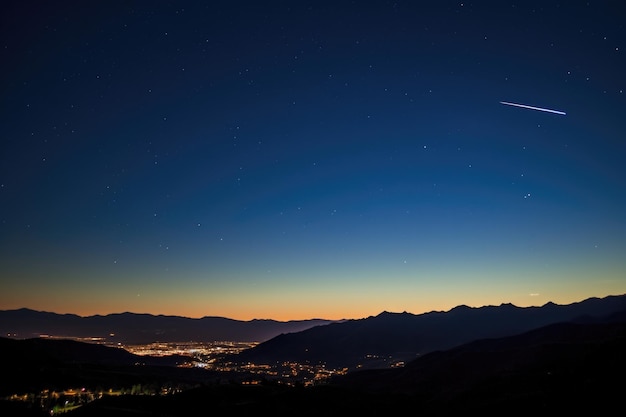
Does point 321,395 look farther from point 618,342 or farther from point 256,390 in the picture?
point 618,342

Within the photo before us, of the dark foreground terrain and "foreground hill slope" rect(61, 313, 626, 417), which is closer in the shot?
the dark foreground terrain

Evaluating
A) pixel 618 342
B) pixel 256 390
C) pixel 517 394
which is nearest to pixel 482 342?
pixel 618 342

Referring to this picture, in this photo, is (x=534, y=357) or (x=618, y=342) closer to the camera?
(x=618, y=342)

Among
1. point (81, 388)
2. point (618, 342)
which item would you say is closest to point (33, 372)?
point (81, 388)

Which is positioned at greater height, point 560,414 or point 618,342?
point 618,342

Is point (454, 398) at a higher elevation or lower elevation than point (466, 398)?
lower

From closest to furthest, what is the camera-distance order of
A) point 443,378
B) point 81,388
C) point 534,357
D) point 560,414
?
1. point 560,414
2. point 81,388
3. point 534,357
4. point 443,378

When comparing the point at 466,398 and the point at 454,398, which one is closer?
the point at 466,398

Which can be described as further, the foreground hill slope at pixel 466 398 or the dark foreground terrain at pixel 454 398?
the foreground hill slope at pixel 466 398

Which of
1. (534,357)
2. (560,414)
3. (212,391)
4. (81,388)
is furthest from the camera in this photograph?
(534,357)
